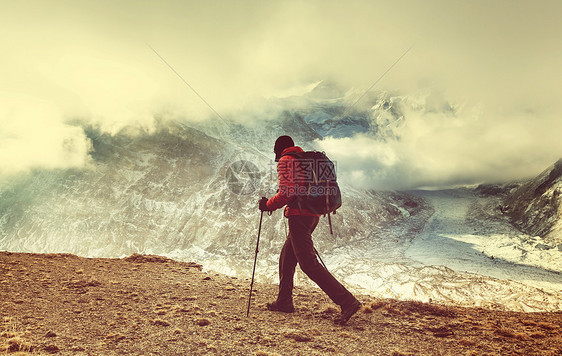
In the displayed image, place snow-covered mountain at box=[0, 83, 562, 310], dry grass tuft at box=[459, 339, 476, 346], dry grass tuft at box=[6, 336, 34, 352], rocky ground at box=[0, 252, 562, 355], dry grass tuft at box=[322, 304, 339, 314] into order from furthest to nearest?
1. snow-covered mountain at box=[0, 83, 562, 310]
2. dry grass tuft at box=[322, 304, 339, 314]
3. dry grass tuft at box=[459, 339, 476, 346]
4. rocky ground at box=[0, 252, 562, 355]
5. dry grass tuft at box=[6, 336, 34, 352]

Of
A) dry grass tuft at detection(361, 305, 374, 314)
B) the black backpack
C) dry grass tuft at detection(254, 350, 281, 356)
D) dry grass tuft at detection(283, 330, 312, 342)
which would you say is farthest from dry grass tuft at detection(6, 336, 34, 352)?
dry grass tuft at detection(361, 305, 374, 314)

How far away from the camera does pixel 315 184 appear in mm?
6133

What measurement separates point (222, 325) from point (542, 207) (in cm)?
6992

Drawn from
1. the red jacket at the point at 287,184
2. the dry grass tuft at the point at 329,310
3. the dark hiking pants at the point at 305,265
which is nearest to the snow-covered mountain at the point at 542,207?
the dry grass tuft at the point at 329,310

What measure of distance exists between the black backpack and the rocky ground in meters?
2.74

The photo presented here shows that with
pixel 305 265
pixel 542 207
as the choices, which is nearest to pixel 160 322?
pixel 305 265

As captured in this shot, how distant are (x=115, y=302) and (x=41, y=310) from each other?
1632 mm

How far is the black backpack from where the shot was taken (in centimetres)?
612

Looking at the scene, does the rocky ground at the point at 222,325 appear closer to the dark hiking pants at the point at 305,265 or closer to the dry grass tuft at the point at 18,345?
the dry grass tuft at the point at 18,345

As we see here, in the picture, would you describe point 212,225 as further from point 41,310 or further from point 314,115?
point 314,115

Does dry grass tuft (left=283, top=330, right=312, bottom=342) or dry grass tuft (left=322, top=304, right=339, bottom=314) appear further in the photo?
dry grass tuft (left=322, top=304, right=339, bottom=314)

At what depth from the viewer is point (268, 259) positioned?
4469 cm

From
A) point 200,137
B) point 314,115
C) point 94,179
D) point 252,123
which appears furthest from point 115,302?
point 314,115

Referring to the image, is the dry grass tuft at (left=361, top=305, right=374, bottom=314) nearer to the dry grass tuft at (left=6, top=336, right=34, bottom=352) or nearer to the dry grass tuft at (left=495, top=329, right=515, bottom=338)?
the dry grass tuft at (left=495, top=329, right=515, bottom=338)
